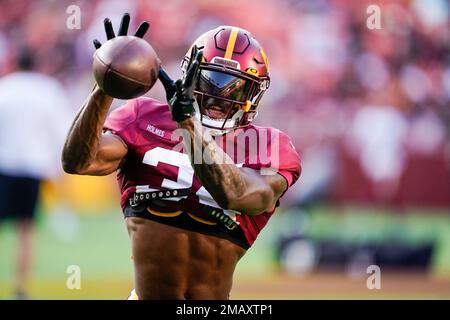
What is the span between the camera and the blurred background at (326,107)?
11.8m

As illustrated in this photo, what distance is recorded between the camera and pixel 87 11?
1266 cm

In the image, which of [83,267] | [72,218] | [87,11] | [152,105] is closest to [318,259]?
[83,267]

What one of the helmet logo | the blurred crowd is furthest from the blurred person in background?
the blurred crowd

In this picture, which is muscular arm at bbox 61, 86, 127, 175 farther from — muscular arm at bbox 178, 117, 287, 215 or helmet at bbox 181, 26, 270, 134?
helmet at bbox 181, 26, 270, 134

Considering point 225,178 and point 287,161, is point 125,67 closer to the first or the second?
point 225,178

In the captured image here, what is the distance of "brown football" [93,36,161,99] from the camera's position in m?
3.21

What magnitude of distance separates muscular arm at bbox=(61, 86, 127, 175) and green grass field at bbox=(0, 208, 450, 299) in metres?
4.01

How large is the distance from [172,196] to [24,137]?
15.3ft

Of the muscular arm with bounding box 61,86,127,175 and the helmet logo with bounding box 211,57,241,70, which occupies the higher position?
the helmet logo with bounding box 211,57,241,70

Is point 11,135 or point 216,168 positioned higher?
point 11,135

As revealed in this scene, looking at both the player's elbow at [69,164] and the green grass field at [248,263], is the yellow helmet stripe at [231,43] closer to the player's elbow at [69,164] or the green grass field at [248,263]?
the player's elbow at [69,164]
